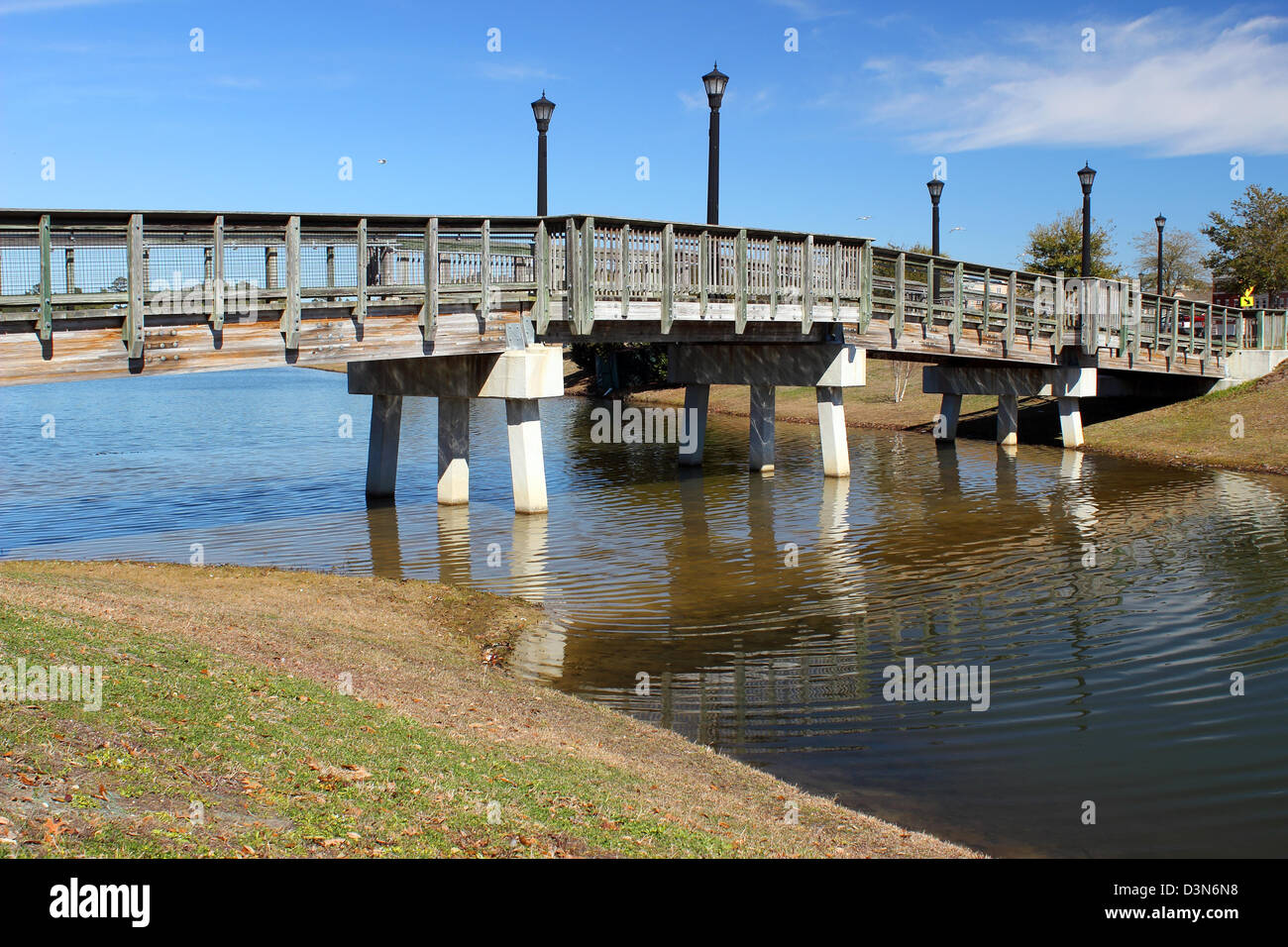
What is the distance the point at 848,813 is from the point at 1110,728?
3989 mm

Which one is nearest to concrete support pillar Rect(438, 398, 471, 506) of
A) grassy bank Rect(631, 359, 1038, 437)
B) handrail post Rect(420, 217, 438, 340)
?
handrail post Rect(420, 217, 438, 340)

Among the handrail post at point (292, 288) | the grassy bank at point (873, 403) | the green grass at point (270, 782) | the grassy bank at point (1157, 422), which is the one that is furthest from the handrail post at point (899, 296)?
the green grass at point (270, 782)

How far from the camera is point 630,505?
27.6 meters

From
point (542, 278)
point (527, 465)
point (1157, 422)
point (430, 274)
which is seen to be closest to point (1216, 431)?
point (1157, 422)

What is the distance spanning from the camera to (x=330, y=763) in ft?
28.1

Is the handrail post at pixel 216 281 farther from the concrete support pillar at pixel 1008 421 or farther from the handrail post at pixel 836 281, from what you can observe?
the concrete support pillar at pixel 1008 421

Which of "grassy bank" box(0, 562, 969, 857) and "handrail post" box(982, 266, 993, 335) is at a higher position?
"handrail post" box(982, 266, 993, 335)

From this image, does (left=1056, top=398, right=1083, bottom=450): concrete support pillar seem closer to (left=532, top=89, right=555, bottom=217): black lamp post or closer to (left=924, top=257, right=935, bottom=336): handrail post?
(left=924, top=257, right=935, bottom=336): handrail post

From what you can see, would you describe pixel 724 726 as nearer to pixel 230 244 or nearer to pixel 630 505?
pixel 230 244

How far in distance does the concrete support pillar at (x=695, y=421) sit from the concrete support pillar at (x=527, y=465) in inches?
427

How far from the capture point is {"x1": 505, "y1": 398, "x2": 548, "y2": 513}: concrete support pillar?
24.4 meters

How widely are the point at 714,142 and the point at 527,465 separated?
9.68 meters

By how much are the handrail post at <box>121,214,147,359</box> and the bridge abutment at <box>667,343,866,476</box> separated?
18357mm

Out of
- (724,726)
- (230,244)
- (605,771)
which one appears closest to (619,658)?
(724,726)
